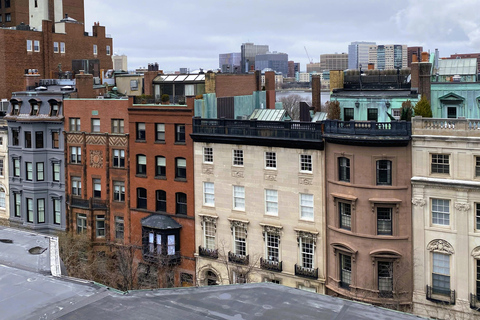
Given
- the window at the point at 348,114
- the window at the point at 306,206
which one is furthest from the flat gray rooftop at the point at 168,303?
the window at the point at 348,114

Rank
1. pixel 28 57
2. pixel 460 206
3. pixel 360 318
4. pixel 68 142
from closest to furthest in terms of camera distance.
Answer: pixel 360 318
pixel 460 206
pixel 68 142
pixel 28 57

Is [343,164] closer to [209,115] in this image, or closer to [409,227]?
[409,227]

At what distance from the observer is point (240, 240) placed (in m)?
49.7

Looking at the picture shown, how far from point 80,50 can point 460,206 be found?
67393 mm

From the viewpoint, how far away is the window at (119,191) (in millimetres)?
57469

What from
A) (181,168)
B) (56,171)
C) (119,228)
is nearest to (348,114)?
(181,168)

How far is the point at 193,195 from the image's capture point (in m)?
52.3

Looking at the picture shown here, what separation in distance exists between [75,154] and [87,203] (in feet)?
17.2

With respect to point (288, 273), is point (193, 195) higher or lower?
higher

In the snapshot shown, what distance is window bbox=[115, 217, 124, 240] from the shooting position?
57625mm

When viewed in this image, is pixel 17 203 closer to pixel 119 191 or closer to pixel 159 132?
pixel 119 191

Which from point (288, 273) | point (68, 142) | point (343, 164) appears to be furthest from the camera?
point (68, 142)

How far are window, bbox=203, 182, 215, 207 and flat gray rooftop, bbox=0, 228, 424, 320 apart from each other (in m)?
27.0

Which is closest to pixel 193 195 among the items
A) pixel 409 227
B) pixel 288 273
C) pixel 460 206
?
pixel 288 273
